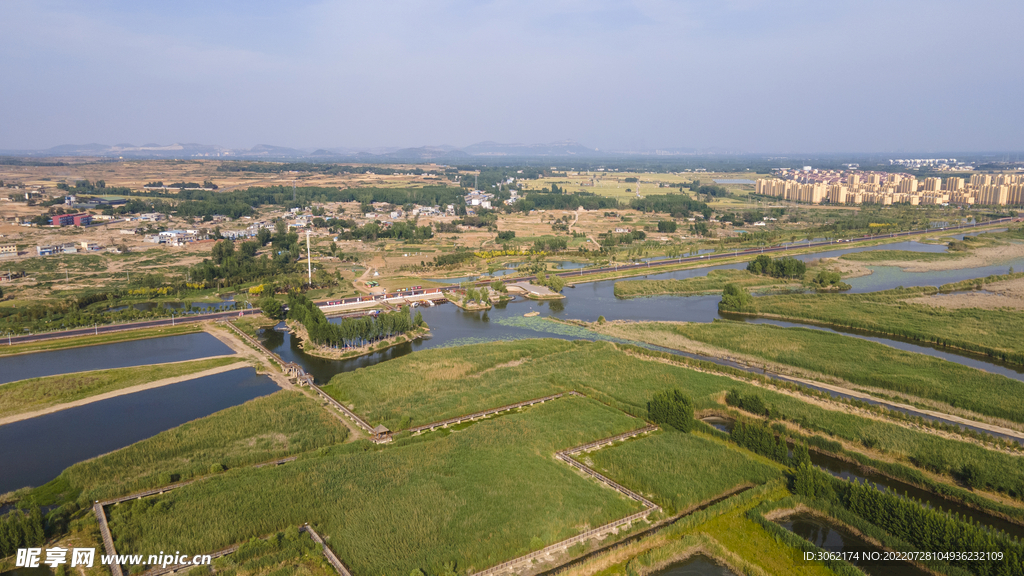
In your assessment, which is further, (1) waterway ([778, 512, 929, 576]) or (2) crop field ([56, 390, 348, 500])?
(2) crop field ([56, 390, 348, 500])

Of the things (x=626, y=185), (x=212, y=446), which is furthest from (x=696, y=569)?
(x=626, y=185)

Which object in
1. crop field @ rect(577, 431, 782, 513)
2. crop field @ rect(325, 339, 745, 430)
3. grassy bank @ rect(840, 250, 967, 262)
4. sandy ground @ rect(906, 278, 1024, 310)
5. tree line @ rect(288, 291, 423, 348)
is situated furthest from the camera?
grassy bank @ rect(840, 250, 967, 262)

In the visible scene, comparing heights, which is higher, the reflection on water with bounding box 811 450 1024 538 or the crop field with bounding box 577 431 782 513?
the crop field with bounding box 577 431 782 513

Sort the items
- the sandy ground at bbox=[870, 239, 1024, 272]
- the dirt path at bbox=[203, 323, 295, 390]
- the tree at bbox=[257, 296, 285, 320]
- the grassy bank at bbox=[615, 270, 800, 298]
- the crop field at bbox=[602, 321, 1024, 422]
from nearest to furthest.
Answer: the crop field at bbox=[602, 321, 1024, 422] → the dirt path at bbox=[203, 323, 295, 390] → the tree at bbox=[257, 296, 285, 320] → the grassy bank at bbox=[615, 270, 800, 298] → the sandy ground at bbox=[870, 239, 1024, 272]

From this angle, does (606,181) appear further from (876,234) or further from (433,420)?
(433,420)

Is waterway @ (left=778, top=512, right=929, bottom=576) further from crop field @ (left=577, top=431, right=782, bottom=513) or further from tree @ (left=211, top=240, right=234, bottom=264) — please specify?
tree @ (left=211, top=240, right=234, bottom=264)

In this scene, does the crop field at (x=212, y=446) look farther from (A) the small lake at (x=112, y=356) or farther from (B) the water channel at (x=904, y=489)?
(B) the water channel at (x=904, y=489)

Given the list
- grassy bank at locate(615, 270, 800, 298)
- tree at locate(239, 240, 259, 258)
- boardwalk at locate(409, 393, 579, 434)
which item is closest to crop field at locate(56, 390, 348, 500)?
boardwalk at locate(409, 393, 579, 434)

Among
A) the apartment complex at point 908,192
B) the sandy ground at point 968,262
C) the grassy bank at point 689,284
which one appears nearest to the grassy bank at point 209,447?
the grassy bank at point 689,284
